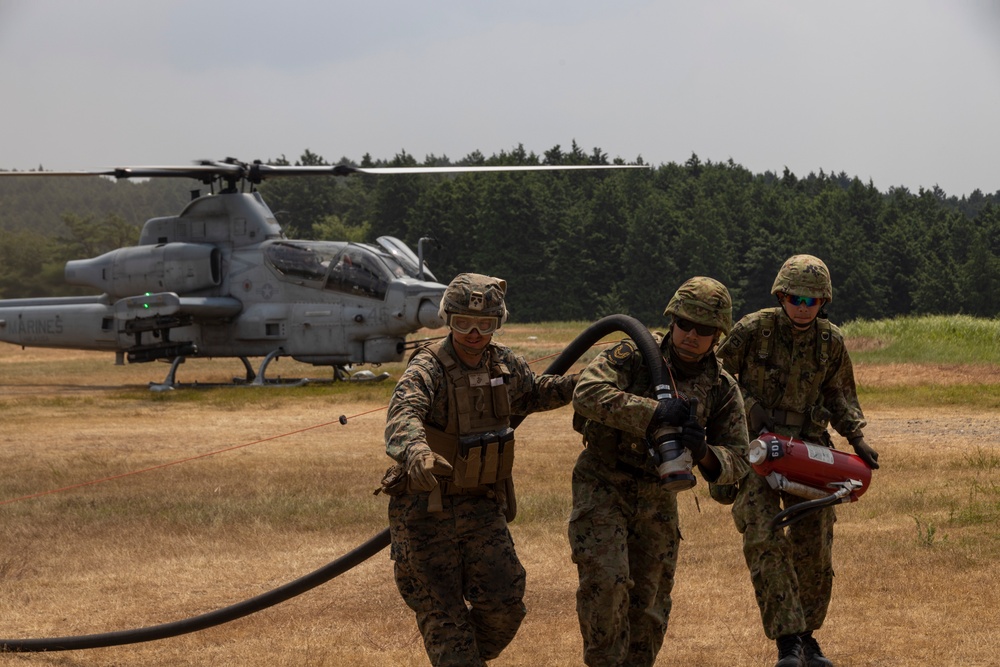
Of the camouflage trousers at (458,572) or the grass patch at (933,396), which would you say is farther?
the grass patch at (933,396)

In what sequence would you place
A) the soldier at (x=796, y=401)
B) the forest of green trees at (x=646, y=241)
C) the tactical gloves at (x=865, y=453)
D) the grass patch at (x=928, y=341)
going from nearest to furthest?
the soldier at (x=796, y=401) < the tactical gloves at (x=865, y=453) < the grass patch at (x=928, y=341) < the forest of green trees at (x=646, y=241)

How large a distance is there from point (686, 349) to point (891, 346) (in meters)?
24.9

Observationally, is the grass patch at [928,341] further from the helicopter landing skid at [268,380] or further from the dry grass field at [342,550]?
Answer: the helicopter landing skid at [268,380]

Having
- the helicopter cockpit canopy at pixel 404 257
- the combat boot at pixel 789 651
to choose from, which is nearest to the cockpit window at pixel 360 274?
the helicopter cockpit canopy at pixel 404 257

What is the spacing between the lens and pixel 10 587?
8766 mm

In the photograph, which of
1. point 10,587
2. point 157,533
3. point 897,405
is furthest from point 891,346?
point 10,587

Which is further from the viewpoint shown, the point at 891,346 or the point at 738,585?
the point at 891,346

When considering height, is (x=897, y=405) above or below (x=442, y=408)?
below

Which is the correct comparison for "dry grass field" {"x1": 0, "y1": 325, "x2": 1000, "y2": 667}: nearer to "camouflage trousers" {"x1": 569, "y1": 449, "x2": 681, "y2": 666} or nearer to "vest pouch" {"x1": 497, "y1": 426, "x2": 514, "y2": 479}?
"camouflage trousers" {"x1": 569, "y1": 449, "x2": 681, "y2": 666}

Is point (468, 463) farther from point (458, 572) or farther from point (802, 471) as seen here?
point (802, 471)

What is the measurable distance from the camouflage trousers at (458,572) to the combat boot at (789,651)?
1.45 metres

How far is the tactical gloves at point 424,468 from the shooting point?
15.6 ft

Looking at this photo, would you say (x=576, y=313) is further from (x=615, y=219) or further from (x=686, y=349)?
(x=686, y=349)

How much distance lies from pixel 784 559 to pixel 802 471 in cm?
44
